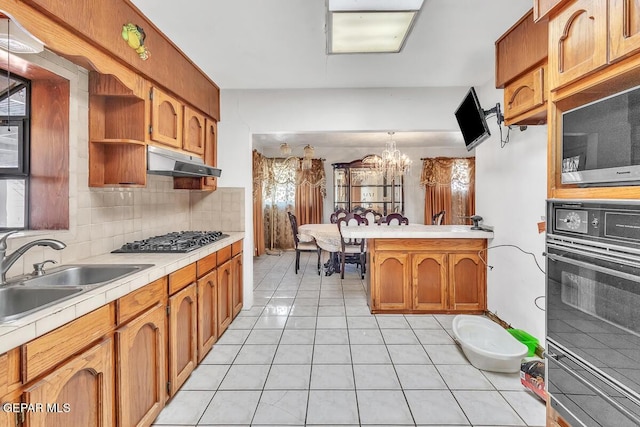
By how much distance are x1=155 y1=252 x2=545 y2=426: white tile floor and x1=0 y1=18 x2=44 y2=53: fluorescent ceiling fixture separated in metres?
1.86

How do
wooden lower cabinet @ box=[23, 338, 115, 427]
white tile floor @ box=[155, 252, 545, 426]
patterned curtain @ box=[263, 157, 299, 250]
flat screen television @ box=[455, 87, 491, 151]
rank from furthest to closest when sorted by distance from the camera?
1. patterned curtain @ box=[263, 157, 299, 250]
2. flat screen television @ box=[455, 87, 491, 151]
3. white tile floor @ box=[155, 252, 545, 426]
4. wooden lower cabinet @ box=[23, 338, 115, 427]

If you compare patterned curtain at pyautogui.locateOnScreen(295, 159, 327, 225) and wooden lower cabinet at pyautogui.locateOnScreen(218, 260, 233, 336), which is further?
patterned curtain at pyautogui.locateOnScreen(295, 159, 327, 225)

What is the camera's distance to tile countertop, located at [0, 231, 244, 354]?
0.93 meters

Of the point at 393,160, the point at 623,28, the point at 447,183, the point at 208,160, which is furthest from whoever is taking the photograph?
the point at 447,183

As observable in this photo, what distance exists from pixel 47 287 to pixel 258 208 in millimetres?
5435

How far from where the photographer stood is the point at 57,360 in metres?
1.07

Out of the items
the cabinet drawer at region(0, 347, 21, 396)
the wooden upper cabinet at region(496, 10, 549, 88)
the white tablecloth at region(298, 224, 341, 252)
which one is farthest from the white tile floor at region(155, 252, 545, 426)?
the wooden upper cabinet at region(496, 10, 549, 88)

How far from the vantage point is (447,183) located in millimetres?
7238

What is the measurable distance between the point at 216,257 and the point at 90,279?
0.93m

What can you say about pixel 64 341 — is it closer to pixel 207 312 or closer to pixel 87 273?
pixel 87 273

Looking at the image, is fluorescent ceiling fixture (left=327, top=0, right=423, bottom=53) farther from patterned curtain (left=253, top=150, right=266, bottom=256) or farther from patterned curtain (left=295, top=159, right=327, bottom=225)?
patterned curtain (left=295, top=159, right=327, bottom=225)

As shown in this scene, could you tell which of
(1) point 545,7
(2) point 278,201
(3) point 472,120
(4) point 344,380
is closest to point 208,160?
(4) point 344,380

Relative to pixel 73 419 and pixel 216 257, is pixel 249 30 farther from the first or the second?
pixel 73 419

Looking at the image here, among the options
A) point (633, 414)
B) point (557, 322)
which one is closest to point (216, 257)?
point (557, 322)
